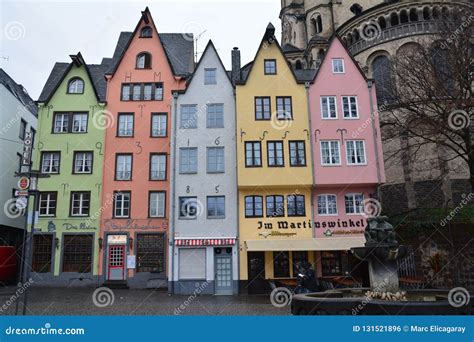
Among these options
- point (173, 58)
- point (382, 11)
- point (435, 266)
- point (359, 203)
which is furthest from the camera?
point (382, 11)

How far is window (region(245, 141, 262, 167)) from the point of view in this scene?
85.7 ft

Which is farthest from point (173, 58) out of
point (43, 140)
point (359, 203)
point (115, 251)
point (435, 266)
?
point (435, 266)

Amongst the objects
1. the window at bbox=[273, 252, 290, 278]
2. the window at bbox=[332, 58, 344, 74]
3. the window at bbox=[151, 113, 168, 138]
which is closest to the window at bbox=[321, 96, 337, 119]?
the window at bbox=[332, 58, 344, 74]

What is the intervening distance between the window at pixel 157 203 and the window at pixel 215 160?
4.17m

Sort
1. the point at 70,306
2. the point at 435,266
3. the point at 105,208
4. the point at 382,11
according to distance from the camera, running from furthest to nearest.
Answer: the point at 382,11
the point at 105,208
the point at 435,266
the point at 70,306

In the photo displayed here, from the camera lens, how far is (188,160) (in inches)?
1067

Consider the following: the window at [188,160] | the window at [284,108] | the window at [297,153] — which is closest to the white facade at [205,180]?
the window at [188,160]

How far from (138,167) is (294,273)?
13.0 meters

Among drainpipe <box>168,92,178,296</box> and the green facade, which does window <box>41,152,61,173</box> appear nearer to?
the green facade

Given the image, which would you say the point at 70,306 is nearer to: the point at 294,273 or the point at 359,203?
the point at 294,273

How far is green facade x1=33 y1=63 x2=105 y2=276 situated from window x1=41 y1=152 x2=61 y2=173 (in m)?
0.24

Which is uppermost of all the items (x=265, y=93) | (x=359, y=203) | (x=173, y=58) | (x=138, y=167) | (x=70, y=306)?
(x=173, y=58)

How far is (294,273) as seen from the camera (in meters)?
25.6

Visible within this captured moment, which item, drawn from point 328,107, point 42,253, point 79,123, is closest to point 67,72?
point 79,123
